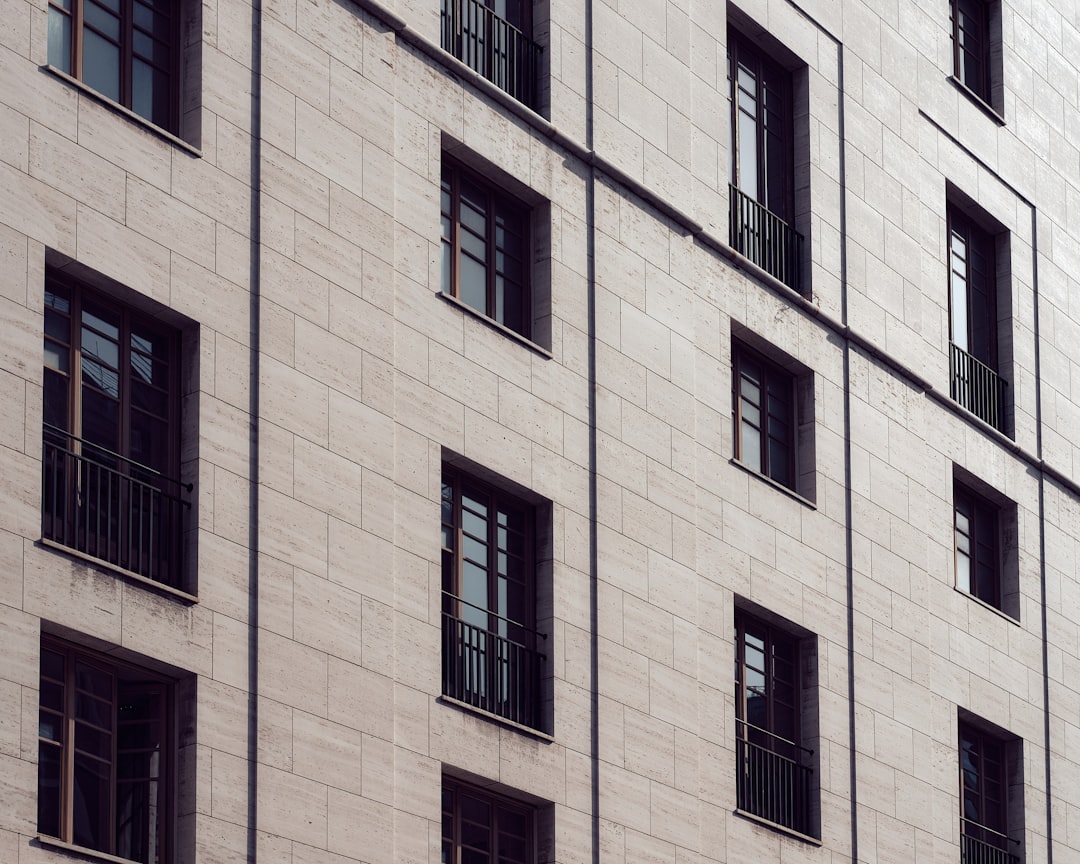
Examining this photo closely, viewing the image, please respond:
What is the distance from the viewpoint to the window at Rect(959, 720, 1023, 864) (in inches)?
1356

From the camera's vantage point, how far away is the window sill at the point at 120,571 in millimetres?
22344

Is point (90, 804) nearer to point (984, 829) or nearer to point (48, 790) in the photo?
point (48, 790)

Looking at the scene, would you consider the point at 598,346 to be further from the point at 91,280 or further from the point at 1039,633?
the point at 1039,633

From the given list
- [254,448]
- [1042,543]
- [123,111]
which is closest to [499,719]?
[254,448]

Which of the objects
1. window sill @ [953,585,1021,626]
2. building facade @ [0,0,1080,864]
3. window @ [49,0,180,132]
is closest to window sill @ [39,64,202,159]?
building facade @ [0,0,1080,864]

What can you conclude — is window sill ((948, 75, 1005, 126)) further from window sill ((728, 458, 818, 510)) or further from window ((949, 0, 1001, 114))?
window sill ((728, 458, 818, 510))

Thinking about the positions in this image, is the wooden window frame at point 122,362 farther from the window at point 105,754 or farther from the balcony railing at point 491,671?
the balcony railing at point 491,671

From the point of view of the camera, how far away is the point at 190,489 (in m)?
23.9

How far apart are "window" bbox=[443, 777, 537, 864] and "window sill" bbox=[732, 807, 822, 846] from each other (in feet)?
11.2

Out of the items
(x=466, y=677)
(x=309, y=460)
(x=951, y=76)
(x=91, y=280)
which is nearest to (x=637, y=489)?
(x=466, y=677)

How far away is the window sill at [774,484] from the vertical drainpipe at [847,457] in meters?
0.84

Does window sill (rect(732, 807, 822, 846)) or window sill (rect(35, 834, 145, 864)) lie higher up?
window sill (rect(732, 807, 822, 846))

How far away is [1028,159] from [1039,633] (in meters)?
7.39

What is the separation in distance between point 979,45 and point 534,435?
46.7 feet
